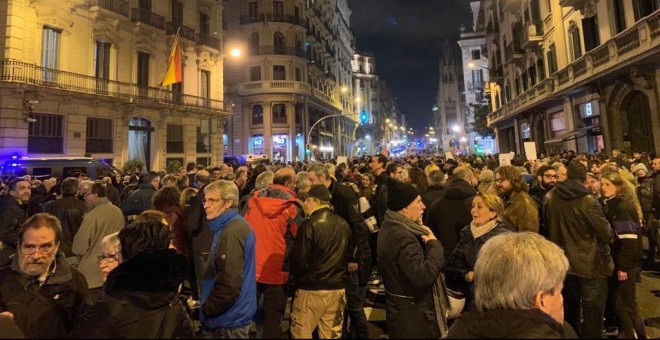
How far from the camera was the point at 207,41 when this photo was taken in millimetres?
31797

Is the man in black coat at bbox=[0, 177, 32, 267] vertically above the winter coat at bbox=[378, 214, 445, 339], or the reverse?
the man in black coat at bbox=[0, 177, 32, 267]

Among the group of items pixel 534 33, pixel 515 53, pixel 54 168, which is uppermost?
pixel 515 53

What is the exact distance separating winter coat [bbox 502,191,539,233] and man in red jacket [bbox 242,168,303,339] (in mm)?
2560

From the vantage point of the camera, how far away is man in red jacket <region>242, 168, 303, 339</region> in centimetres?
→ 428

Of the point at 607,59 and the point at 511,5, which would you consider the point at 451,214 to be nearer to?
the point at 607,59

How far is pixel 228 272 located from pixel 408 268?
1.57m

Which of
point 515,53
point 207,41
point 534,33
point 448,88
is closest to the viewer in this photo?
point 534,33

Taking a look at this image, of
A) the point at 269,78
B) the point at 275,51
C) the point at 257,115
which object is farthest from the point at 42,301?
the point at 275,51

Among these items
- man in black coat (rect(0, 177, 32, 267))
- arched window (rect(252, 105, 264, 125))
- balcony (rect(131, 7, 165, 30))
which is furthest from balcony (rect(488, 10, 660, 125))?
arched window (rect(252, 105, 264, 125))

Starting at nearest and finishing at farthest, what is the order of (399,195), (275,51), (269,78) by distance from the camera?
1. (399,195)
2. (269,78)
3. (275,51)

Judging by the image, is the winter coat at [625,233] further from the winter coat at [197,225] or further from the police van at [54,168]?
the police van at [54,168]

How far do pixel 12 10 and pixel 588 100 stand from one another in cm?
2905

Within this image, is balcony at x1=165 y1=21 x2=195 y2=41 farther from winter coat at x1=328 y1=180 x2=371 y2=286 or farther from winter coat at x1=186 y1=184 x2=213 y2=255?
winter coat at x1=328 y1=180 x2=371 y2=286

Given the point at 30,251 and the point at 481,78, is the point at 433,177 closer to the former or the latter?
the point at 30,251
